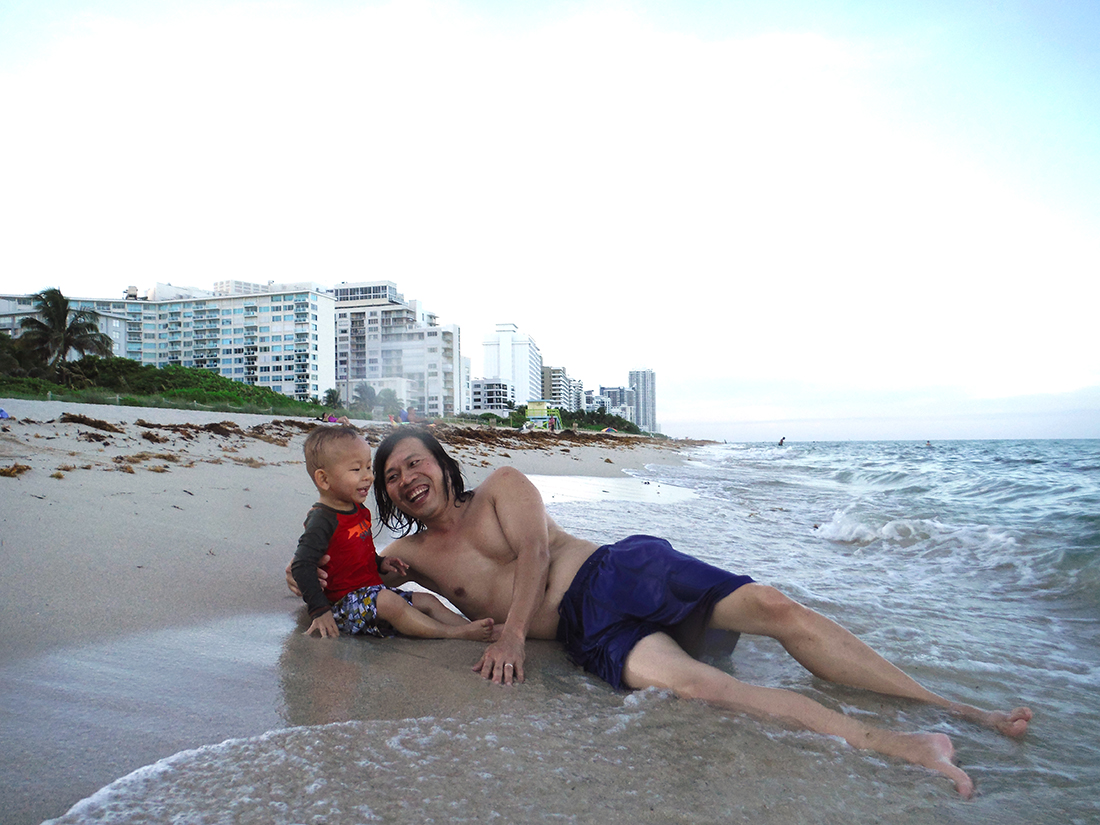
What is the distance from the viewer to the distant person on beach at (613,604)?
6.07ft

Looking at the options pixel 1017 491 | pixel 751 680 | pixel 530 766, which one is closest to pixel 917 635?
pixel 751 680

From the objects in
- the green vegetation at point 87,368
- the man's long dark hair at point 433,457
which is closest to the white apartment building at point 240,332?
the green vegetation at point 87,368

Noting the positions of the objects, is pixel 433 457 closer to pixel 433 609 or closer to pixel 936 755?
pixel 433 609

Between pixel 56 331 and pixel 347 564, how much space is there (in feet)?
134

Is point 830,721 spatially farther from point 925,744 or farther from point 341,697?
point 341,697

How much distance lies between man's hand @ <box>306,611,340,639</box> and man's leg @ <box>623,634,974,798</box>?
111cm

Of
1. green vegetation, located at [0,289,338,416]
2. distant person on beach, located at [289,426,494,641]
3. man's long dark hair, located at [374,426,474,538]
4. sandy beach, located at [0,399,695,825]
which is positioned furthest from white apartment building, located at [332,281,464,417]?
distant person on beach, located at [289,426,494,641]

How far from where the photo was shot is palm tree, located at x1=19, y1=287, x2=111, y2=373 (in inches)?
1302

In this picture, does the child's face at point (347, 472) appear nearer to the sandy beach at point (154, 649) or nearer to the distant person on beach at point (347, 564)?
the distant person on beach at point (347, 564)

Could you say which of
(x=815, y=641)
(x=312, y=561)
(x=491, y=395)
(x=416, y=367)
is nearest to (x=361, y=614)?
(x=312, y=561)

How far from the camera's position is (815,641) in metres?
2.04

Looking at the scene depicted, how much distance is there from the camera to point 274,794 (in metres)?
1.26

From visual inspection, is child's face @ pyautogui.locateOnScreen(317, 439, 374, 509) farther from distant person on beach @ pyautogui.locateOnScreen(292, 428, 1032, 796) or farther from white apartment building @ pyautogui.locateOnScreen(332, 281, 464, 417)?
white apartment building @ pyautogui.locateOnScreen(332, 281, 464, 417)

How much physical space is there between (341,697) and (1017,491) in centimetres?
1102
